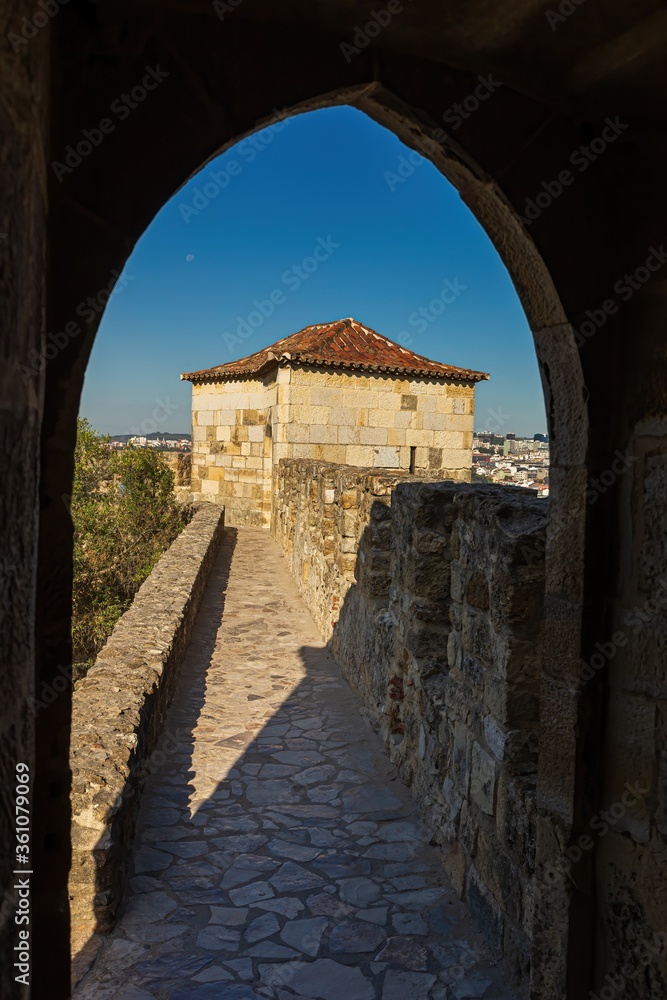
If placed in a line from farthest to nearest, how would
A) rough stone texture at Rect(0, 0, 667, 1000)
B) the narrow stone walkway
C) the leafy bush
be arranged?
1. the leafy bush
2. the narrow stone walkway
3. rough stone texture at Rect(0, 0, 667, 1000)

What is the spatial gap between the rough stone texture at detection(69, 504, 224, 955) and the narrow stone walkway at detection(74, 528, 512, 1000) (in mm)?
154

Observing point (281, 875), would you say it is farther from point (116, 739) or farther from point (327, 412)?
point (327, 412)

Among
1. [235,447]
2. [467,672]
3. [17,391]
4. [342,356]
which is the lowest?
[467,672]

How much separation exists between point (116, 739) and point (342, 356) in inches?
461

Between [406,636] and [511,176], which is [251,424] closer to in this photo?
[406,636]

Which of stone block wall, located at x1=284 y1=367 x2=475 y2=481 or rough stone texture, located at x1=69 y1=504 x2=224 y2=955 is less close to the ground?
stone block wall, located at x1=284 y1=367 x2=475 y2=481

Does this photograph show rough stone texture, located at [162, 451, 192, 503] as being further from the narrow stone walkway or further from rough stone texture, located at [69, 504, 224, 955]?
the narrow stone walkway

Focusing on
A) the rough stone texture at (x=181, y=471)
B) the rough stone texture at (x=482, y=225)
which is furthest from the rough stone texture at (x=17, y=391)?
the rough stone texture at (x=181, y=471)

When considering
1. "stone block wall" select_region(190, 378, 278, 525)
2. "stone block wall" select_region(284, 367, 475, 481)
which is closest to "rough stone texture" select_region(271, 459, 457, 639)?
"stone block wall" select_region(284, 367, 475, 481)

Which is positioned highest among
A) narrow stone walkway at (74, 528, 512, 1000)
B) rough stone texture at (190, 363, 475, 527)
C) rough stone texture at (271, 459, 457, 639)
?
rough stone texture at (190, 363, 475, 527)

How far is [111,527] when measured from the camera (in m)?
14.2

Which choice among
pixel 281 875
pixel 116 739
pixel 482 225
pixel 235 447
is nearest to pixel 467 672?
pixel 281 875

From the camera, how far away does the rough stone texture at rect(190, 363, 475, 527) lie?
14.0 meters

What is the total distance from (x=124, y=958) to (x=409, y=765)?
1.87 metres
